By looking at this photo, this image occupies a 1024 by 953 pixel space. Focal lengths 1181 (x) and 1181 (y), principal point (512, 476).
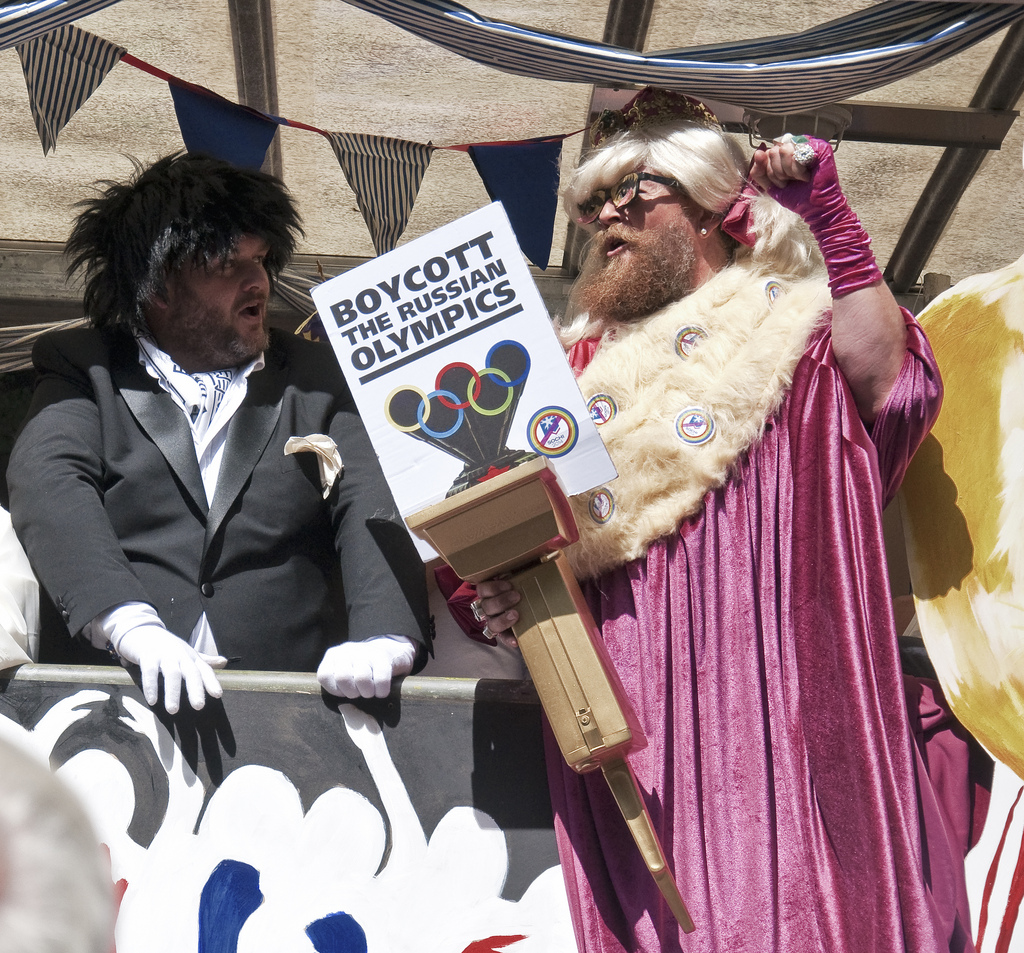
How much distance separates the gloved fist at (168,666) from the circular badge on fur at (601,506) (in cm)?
70

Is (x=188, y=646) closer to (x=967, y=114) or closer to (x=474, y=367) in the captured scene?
(x=474, y=367)

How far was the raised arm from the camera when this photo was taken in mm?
2006

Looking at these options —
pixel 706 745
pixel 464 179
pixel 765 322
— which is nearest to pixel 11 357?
pixel 464 179

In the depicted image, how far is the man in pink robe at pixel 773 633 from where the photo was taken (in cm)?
171

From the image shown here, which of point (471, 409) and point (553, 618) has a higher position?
point (471, 409)

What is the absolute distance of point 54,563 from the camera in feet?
6.74

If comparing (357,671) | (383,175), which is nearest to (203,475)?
(357,671)

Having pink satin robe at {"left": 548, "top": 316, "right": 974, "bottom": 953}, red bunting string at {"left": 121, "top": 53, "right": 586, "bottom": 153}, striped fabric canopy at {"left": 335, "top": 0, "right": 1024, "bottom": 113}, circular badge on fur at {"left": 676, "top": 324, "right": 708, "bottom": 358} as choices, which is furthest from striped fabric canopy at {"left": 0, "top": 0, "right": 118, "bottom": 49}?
pink satin robe at {"left": 548, "top": 316, "right": 974, "bottom": 953}

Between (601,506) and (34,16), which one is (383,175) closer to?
(34,16)

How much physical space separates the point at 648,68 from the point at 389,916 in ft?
4.98

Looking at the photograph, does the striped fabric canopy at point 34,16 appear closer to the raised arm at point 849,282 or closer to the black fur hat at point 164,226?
the black fur hat at point 164,226

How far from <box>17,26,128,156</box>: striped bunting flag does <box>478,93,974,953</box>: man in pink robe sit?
1289 mm

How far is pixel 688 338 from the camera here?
88.8 inches

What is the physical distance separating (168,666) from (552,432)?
29.0 inches
